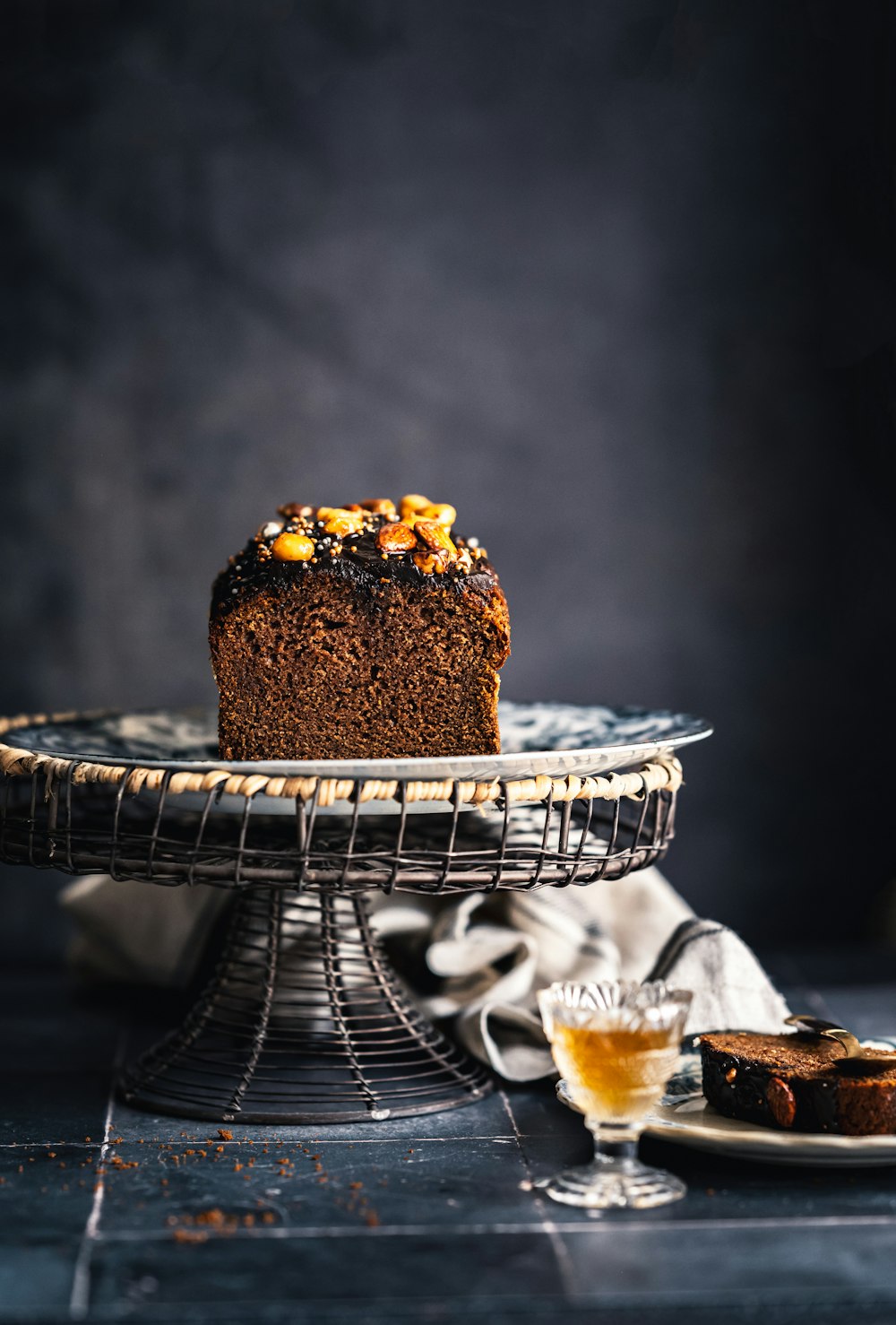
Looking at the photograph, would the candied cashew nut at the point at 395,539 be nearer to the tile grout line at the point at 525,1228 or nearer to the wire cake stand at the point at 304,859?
the wire cake stand at the point at 304,859

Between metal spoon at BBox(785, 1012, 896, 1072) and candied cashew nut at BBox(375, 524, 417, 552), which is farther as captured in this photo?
candied cashew nut at BBox(375, 524, 417, 552)

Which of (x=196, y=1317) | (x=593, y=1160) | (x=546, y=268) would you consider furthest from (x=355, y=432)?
(x=196, y=1317)

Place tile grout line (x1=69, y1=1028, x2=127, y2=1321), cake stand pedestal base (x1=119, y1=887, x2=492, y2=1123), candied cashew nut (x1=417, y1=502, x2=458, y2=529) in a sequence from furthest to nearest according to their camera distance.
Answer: candied cashew nut (x1=417, y1=502, x2=458, y2=529), cake stand pedestal base (x1=119, y1=887, x2=492, y2=1123), tile grout line (x1=69, y1=1028, x2=127, y2=1321)

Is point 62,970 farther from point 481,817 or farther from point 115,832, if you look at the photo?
point 115,832

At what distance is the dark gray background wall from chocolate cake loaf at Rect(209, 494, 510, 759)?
136cm

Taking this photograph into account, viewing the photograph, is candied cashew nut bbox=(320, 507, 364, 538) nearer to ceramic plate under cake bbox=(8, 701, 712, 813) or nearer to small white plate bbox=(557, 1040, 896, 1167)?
ceramic plate under cake bbox=(8, 701, 712, 813)

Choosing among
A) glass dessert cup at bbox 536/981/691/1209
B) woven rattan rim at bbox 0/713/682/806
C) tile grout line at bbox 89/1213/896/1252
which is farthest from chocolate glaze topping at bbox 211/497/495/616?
tile grout line at bbox 89/1213/896/1252

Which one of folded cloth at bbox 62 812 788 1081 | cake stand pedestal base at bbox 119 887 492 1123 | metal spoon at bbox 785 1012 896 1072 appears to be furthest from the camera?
folded cloth at bbox 62 812 788 1081

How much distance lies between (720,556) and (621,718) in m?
1.30

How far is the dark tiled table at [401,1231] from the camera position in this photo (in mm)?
1536

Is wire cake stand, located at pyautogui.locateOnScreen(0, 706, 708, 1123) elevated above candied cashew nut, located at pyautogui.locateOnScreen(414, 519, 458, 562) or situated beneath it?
situated beneath

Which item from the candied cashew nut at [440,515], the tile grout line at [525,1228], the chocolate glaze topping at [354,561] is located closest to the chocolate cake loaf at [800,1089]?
the tile grout line at [525,1228]

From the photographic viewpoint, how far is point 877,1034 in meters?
2.73

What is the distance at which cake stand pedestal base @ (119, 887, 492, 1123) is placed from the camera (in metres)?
2.19
